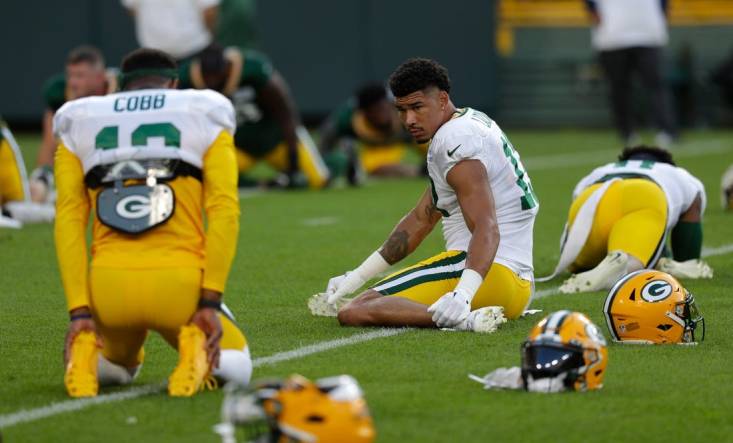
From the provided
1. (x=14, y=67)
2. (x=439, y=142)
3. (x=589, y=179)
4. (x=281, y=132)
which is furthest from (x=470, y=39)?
(x=439, y=142)

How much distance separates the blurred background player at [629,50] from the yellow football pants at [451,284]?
36.1ft

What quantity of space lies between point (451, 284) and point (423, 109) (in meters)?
0.77

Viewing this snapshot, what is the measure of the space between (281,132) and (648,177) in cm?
602

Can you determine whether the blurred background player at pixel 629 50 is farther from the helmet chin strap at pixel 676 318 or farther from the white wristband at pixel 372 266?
the helmet chin strap at pixel 676 318

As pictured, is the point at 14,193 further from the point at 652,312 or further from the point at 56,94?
the point at 652,312

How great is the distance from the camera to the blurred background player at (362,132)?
14016mm

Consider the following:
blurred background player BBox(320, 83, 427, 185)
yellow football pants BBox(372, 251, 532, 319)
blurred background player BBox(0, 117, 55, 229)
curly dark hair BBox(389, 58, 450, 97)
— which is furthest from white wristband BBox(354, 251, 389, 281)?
blurred background player BBox(320, 83, 427, 185)

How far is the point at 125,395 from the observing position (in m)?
4.92

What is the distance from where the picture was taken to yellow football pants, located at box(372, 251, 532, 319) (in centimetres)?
623

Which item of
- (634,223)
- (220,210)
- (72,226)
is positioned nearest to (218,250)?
(220,210)

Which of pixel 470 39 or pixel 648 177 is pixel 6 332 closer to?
pixel 648 177

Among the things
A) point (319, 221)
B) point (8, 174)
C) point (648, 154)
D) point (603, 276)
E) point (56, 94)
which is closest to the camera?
point (603, 276)

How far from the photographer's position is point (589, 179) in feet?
26.3

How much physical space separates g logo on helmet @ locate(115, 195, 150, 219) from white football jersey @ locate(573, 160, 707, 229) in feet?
11.7
